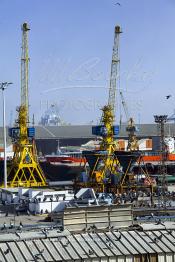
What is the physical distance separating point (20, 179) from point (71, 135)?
6323 centimetres

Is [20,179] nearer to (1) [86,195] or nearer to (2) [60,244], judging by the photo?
(1) [86,195]

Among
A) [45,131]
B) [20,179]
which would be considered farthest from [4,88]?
[45,131]

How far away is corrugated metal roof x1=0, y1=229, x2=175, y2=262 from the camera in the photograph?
11.0m

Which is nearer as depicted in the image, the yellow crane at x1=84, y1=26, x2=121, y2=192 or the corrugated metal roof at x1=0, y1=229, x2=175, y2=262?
the corrugated metal roof at x1=0, y1=229, x2=175, y2=262

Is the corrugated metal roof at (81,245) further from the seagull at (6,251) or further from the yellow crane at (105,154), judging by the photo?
the yellow crane at (105,154)

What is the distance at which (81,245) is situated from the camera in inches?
452

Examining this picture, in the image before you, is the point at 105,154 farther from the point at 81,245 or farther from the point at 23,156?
the point at 81,245

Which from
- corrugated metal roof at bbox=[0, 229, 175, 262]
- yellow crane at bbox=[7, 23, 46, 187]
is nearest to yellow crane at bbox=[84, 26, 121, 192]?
yellow crane at bbox=[7, 23, 46, 187]

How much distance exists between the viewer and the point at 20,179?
5238 centimetres

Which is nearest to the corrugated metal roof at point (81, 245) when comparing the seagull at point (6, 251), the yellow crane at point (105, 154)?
the seagull at point (6, 251)

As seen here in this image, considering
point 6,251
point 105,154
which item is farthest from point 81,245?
point 105,154

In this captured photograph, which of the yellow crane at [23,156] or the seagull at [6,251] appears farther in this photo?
the yellow crane at [23,156]

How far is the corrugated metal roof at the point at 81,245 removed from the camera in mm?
10977

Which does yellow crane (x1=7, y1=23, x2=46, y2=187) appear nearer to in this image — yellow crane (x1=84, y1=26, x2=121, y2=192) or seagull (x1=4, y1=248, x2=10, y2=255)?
yellow crane (x1=84, y1=26, x2=121, y2=192)
